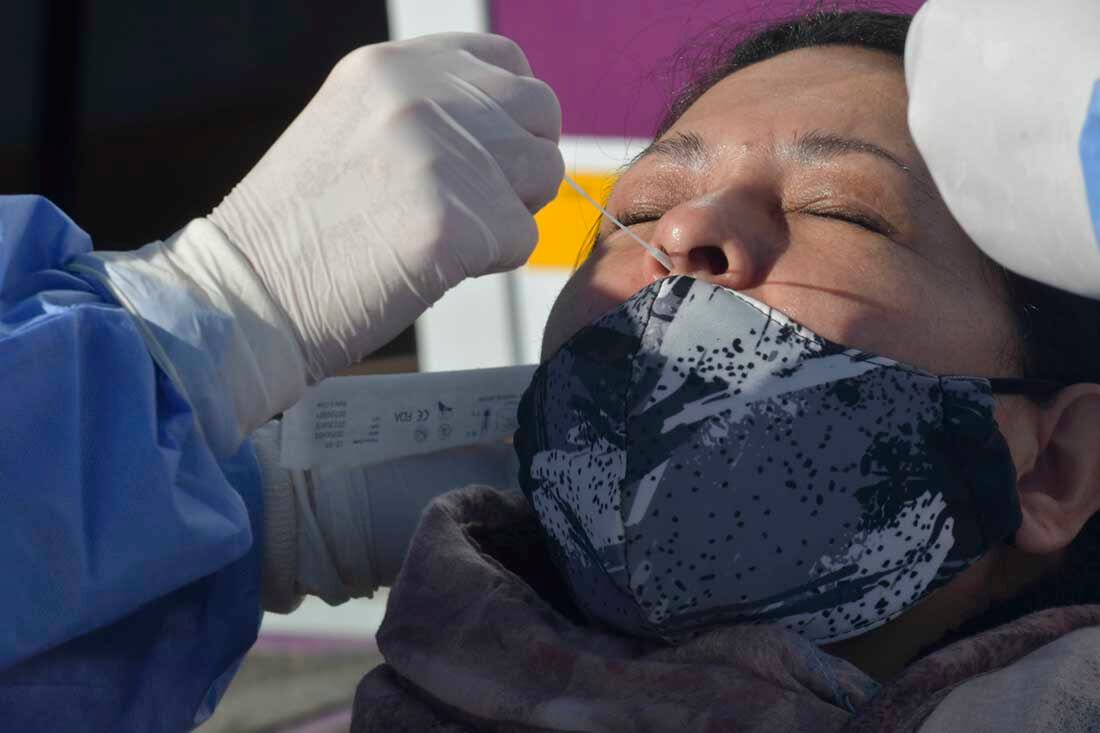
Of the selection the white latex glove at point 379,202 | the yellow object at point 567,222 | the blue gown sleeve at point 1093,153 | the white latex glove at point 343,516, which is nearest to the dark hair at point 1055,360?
the blue gown sleeve at point 1093,153

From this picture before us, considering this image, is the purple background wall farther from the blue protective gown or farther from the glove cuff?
the blue protective gown

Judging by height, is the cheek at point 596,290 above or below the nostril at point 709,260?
below

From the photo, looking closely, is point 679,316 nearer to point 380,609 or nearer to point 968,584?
point 968,584

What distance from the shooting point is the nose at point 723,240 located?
1369 millimetres

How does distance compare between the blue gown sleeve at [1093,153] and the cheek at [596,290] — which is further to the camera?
the cheek at [596,290]

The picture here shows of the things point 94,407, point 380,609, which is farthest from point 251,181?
point 380,609

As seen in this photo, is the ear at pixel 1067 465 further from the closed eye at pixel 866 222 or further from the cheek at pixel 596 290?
the cheek at pixel 596 290

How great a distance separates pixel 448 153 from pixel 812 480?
0.53m

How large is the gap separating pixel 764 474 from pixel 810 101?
1.69 ft

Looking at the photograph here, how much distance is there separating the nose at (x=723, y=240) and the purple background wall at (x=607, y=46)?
1283mm

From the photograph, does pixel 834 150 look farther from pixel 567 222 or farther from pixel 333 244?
pixel 567 222

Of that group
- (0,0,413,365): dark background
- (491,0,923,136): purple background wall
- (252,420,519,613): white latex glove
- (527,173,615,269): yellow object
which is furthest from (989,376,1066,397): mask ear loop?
(0,0,413,365): dark background

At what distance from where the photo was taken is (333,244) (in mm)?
1375

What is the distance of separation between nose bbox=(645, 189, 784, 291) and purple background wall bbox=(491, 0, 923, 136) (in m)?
1.28
